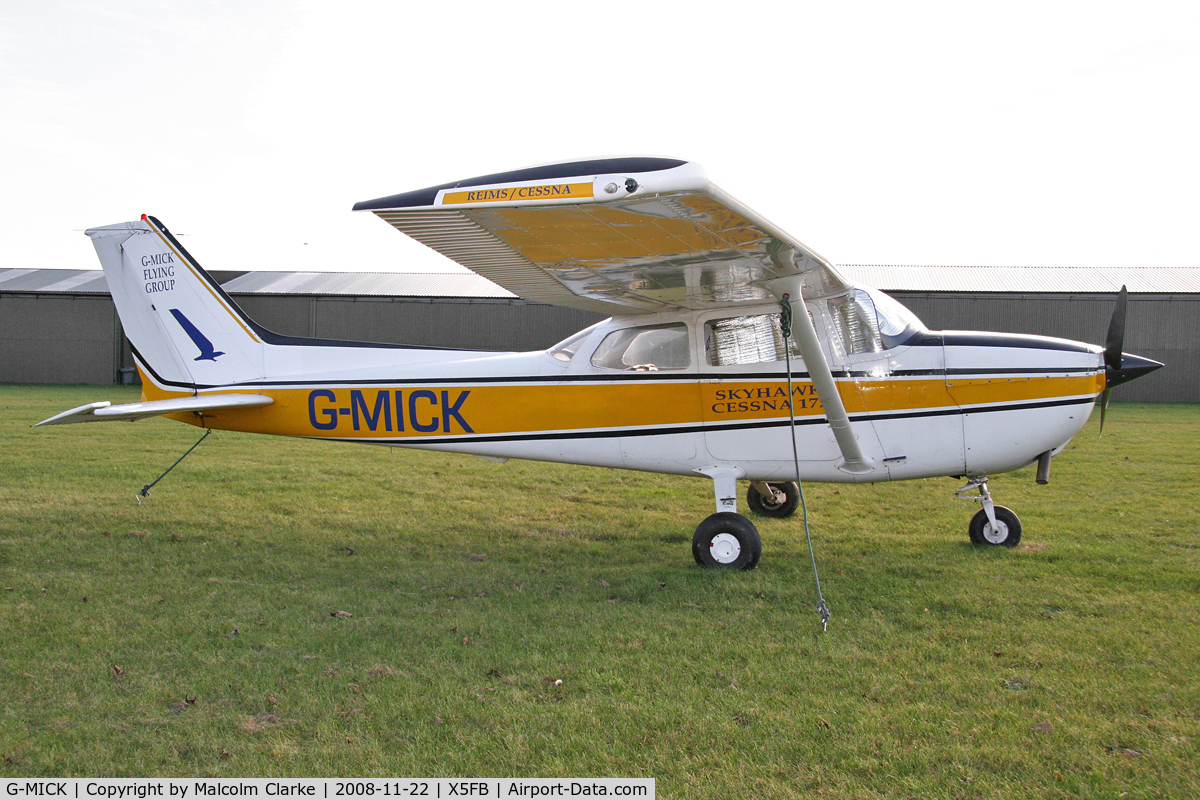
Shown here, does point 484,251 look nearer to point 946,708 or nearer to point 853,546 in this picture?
point 946,708

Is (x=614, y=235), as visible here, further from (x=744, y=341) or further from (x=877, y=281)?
(x=877, y=281)

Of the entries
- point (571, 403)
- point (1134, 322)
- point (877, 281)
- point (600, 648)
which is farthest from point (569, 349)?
point (1134, 322)

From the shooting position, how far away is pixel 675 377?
7039 millimetres

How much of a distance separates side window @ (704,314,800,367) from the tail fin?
4.32m

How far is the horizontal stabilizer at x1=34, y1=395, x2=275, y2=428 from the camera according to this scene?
694cm

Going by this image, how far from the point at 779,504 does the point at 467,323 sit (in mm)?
23425

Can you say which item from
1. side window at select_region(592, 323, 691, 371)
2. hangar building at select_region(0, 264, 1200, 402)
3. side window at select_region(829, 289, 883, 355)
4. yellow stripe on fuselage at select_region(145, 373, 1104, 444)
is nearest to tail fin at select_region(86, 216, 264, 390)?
yellow stripe on fuselage at select_region(145, 373, 1104, 444)

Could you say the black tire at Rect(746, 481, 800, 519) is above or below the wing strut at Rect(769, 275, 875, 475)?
below

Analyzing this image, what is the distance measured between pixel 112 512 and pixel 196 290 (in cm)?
252

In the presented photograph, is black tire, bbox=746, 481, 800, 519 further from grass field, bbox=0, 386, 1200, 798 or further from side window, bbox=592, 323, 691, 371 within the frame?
side window, bbox=592, 323, 691, 371

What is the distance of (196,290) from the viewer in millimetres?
8055

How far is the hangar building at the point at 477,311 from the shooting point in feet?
94.4

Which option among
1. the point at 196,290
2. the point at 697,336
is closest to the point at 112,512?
the point at 196,290

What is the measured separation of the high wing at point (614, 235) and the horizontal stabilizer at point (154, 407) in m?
2.86
